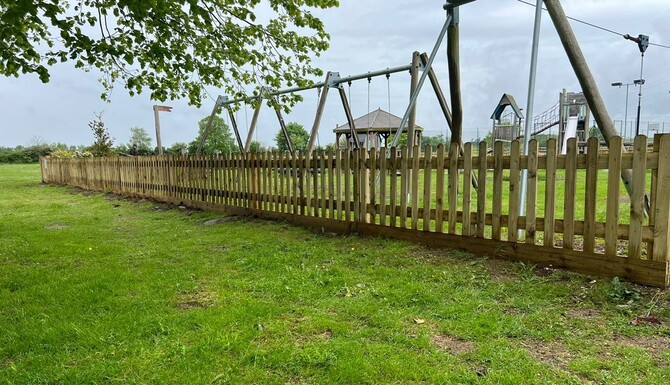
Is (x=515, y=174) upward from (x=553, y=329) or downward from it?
A: upward

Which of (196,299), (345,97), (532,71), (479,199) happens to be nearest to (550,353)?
(479,199)

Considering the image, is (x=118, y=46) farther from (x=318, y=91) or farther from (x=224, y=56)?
(x=318, y=91)

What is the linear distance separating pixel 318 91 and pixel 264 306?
8.77m

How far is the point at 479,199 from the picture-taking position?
176 inches

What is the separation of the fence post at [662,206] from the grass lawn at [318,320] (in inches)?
15.8

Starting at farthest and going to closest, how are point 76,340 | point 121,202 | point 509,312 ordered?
point 121,202 → point 509,312 → point 76,340

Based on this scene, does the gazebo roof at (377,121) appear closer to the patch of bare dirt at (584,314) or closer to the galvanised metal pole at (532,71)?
the galvanised metal pole at (532,71)

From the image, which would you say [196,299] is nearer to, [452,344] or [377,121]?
[452,344]

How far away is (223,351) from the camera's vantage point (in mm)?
2461

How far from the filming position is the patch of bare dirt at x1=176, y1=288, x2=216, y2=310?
3.23 m

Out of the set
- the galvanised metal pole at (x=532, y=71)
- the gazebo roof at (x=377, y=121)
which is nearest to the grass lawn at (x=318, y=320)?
the galvanised metal pole at (x=532, y=71)

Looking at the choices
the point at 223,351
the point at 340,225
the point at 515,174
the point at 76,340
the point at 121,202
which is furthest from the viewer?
the point at 121,202

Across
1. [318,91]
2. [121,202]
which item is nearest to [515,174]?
[318,91]

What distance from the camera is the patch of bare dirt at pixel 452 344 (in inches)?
95.7
